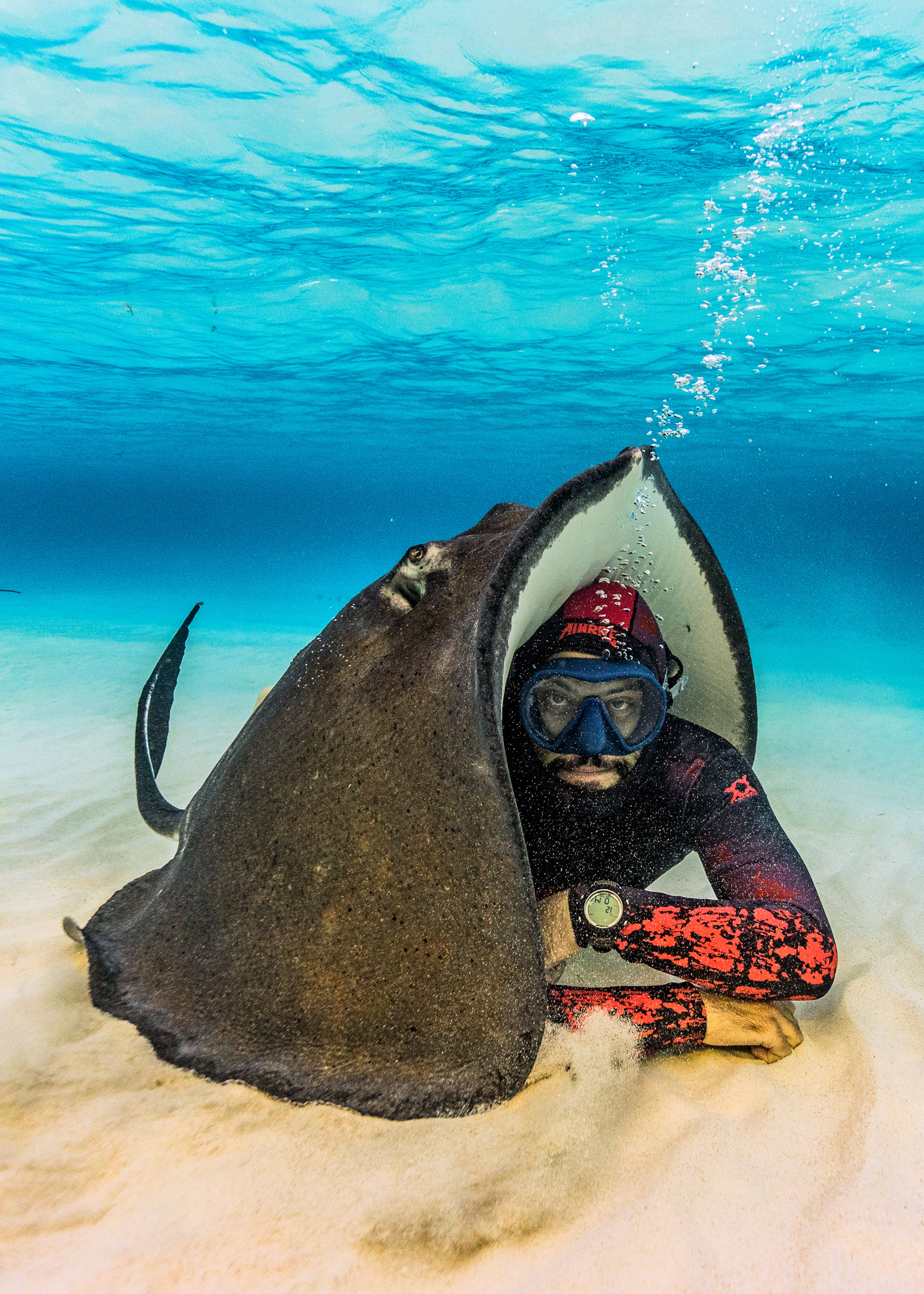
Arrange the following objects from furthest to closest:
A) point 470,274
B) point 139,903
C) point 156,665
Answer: point 470,274 → point 156,665 → point 139,903

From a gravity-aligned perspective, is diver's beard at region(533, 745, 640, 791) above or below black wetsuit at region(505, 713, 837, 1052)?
above

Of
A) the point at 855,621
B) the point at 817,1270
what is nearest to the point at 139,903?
the point at 817,1270

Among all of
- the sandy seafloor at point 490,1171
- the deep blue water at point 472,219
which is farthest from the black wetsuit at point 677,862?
the deep blue water at point 472,219

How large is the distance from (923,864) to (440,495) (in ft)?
271

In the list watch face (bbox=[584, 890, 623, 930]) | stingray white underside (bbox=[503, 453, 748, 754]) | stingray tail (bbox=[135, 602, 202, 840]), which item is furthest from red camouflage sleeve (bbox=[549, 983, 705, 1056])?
stingray tail (bbox=[135, 602, 202, 840])

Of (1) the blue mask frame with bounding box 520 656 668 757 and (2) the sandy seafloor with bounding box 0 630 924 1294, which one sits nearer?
(2) the sandy seafloor with bounding box 0 630 924 1294

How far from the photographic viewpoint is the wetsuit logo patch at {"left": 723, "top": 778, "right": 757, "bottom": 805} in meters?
2.65

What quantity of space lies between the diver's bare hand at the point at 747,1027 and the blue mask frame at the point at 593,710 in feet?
2.97

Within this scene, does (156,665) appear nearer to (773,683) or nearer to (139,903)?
(139,903)

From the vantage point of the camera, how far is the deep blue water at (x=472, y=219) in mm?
10117

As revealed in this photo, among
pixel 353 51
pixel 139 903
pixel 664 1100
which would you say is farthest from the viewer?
pixel 353 51

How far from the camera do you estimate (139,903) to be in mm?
2605

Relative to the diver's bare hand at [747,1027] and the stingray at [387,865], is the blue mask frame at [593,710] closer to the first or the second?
the stingray at [387,865]

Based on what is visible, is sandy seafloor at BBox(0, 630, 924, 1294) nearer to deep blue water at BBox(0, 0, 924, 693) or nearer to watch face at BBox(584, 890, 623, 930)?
watch face at BBox(584, 890, 623, 930)
